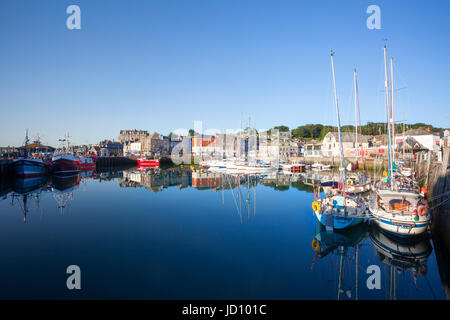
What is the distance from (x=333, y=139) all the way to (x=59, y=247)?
2788 inches

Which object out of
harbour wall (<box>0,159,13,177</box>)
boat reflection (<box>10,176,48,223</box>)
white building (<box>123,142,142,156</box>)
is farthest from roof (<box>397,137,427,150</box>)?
white building (<box>123,142,142,156</box>)

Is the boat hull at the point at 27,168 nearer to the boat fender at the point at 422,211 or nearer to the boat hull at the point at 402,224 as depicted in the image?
the boat hull at the point at 402,224

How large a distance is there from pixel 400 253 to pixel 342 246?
252cm

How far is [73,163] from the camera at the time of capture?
51.3 meters

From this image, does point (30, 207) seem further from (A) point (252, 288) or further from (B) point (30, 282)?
(A) point (252, 288)

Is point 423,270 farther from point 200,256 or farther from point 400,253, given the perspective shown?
point 200,256

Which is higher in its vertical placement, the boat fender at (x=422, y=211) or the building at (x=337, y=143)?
the building at (x=337, y=143)

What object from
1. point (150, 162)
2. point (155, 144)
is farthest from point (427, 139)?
point (155, 144)

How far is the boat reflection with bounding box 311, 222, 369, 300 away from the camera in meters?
9.55

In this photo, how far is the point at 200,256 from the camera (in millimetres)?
12148

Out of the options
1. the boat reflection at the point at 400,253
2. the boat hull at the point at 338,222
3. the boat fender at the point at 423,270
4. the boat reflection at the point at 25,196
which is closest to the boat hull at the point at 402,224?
the boat reflection at the point at 400,253

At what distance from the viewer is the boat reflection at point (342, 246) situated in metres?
9.55

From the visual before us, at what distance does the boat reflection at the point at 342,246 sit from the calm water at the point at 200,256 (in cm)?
5

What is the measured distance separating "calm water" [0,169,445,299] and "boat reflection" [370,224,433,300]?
0.15 ft
